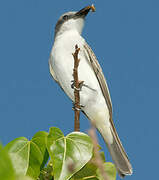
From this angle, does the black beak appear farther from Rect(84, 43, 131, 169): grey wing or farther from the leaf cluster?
the leaf cluster

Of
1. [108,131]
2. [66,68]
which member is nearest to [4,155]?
[66,68]

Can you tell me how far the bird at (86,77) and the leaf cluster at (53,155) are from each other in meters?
1.53

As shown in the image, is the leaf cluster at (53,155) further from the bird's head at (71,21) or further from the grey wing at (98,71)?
the bird's head at (71,21)

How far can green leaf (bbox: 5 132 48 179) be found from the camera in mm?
1519

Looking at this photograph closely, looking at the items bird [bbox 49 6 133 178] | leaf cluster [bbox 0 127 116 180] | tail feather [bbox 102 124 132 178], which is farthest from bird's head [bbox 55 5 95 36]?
leaf cluster [bbox 0 127 116 180]

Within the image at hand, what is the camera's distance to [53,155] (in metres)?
1.49

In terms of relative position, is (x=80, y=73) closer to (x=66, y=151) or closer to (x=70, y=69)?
(x=70, y=69)

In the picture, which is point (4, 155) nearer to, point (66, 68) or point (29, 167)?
point (29, 167)

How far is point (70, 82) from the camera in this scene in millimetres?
3250

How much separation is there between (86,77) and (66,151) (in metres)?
1.79

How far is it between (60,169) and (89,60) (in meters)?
2.06

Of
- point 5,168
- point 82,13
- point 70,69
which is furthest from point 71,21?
Result: point 5,168

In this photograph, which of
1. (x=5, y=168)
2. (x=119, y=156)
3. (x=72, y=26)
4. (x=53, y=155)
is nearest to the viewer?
(x=5, y=168)

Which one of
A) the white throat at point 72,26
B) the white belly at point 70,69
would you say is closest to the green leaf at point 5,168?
the white belly at point 70,69
